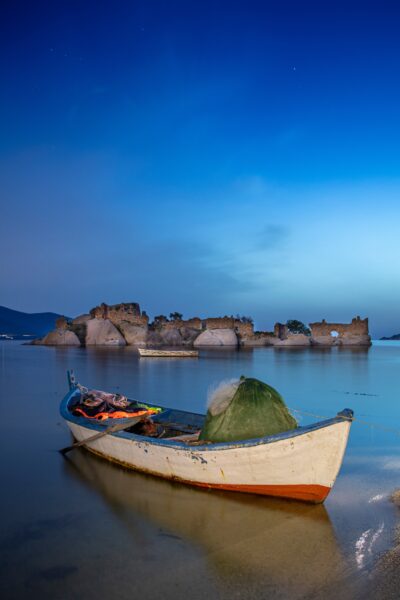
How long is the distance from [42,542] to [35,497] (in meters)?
1.55

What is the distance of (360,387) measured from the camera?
19578 mm

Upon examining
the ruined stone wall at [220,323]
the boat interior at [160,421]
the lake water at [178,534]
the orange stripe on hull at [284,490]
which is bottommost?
the lake water at [178,534]

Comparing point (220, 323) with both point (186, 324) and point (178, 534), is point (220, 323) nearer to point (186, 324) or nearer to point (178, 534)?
point (186, 324)

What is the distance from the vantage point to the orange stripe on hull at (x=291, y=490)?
571cm

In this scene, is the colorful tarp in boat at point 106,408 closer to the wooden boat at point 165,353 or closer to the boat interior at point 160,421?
the boat interior at point 160,421

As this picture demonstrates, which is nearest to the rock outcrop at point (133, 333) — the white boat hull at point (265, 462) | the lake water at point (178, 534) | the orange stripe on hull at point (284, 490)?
the lake water at point (178, 534)

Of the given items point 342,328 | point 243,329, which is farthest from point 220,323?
point 342,328

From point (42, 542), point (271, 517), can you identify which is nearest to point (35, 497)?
point (42, 542)

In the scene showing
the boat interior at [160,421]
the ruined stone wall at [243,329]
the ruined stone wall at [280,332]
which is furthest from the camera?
the ruined stone wall at [280,332]

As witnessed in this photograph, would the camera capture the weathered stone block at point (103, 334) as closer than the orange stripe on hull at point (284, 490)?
No

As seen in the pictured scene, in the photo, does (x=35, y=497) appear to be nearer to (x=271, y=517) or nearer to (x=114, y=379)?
(x=271, y=517)

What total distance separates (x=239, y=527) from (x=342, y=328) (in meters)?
77.7

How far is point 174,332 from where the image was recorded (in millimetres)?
75688

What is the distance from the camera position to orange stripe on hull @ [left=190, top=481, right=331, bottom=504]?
225 inches
